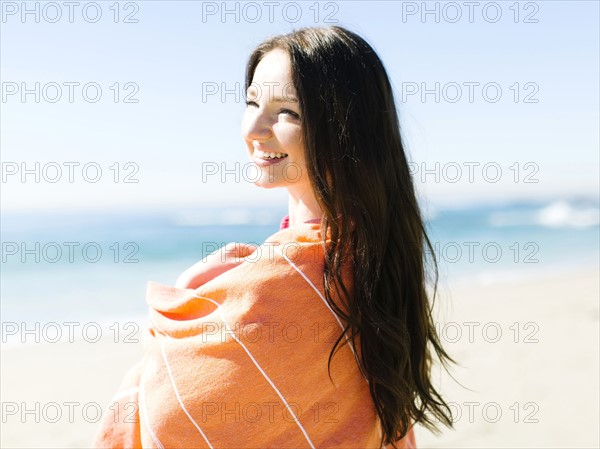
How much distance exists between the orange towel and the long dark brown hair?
64mm

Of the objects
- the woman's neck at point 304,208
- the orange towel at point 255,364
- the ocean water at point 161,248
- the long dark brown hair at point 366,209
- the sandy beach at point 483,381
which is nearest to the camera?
the orange towel at point 255,364

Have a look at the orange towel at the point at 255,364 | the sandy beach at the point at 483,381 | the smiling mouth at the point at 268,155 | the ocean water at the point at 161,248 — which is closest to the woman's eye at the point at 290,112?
the smiling mouth at the point at 268,155

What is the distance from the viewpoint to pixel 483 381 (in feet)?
20.1

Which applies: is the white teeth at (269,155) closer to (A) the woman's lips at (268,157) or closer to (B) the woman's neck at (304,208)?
(A) the woman's lips at (268,157)

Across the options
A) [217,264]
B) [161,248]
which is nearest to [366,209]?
[217,264]

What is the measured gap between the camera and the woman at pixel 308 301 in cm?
183

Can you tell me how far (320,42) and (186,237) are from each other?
18846mm

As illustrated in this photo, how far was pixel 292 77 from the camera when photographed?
6.63ft

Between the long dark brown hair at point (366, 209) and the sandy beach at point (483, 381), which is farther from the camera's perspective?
the sandy beach at point (483, 381)

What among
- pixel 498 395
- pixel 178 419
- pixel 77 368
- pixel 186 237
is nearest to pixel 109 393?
pixel 77 368

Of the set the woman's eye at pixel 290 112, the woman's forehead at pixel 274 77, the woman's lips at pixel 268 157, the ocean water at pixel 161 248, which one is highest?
the woman's forehead at pixel 274 77

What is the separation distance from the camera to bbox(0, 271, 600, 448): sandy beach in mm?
5039

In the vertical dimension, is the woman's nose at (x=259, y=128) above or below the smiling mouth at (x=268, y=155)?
above

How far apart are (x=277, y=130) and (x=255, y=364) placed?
24.2 inches
